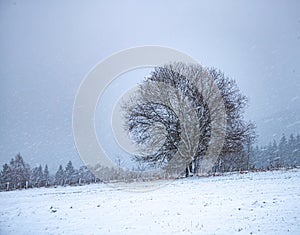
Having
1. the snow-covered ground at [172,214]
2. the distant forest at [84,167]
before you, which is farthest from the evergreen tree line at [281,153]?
the snow-covered ground at [172,214]

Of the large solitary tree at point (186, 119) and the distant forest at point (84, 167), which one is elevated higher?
the large solitary tree at point (186, 119)

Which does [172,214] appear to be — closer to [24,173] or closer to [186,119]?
[186,119]

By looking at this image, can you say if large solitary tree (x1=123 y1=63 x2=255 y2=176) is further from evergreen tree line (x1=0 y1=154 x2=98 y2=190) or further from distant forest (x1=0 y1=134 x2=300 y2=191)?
evergreen tree line (x1=0 y1=154 x2=98 y2=190)

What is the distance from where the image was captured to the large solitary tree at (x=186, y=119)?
26188 millimetres

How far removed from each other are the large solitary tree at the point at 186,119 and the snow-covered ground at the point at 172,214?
38.7ft

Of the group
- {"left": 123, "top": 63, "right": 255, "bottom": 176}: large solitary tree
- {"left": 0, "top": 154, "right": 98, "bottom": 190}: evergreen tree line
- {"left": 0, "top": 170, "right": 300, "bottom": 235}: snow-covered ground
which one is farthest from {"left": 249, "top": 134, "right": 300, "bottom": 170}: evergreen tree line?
{"left": 0, "top": 170, "right": 300, "bottom": 235}: snow-covered ground

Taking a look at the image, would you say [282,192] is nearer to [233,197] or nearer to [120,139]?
[233,197]

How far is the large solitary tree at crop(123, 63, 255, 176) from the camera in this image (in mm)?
26188

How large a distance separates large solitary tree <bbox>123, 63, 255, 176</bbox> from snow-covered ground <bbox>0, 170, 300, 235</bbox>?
1180cm

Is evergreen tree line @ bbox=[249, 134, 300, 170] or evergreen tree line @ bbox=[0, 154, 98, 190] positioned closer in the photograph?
evergreen tree line @ bbox=[0, 154, 98, 190]

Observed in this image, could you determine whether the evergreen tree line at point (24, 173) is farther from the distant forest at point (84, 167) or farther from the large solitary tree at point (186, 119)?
the large solitary tree at point (186, 119)

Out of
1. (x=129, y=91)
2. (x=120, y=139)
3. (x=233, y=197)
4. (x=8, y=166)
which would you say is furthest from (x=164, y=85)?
(x=8, y=166)

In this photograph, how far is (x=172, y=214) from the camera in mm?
10703

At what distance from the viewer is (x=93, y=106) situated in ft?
86.9
